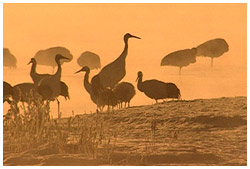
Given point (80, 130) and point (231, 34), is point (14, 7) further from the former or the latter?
point (231, 34)

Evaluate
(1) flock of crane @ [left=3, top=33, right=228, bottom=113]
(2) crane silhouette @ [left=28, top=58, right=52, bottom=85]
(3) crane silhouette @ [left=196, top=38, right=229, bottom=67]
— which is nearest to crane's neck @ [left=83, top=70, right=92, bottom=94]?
(1) flock of crane @ [left=3, top=33, right=228, bottom=113]

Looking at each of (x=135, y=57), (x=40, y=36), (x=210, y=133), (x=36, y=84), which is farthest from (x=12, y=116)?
(x=210, y=133)

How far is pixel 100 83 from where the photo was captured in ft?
16.9

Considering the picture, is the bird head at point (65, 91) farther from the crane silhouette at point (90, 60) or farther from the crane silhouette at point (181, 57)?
the crane silhouette at point (181, 57)

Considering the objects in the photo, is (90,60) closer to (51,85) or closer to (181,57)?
(51,85)

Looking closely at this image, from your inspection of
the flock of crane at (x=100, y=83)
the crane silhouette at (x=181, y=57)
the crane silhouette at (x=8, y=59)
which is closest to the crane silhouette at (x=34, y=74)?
the flock of crane at (x=100, y=83)

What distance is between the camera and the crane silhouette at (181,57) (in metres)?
5.06

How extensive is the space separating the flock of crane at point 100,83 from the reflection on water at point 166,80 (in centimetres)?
4

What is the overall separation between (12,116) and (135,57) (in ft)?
3.68

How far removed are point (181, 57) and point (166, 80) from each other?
227 mm

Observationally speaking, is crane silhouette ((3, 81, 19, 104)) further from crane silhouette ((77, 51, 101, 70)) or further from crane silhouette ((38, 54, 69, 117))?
crane silhouette ((77, 51, 101, 70))

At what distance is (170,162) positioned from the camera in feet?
16.0

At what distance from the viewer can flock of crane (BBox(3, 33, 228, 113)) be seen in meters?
5.06

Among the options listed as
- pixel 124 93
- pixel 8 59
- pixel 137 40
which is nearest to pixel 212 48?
pixel 137 40
